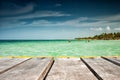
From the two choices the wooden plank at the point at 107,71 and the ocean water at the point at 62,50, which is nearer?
the wooden plank at the point at 107,71

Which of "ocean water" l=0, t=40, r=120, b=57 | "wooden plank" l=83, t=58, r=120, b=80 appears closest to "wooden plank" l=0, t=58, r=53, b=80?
"wooden plank" l=83, t=58, r=120, b=80

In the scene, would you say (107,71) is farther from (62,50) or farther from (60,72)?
(62,50)

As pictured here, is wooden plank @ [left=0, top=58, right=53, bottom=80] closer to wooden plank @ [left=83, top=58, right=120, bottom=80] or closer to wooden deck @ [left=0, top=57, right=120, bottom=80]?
wooden deck @ [left=0, top=57, right=120, bottom=80]

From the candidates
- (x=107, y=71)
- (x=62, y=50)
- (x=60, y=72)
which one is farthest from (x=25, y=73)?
(x=62, y=50)

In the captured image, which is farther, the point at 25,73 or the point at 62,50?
the point at 62,50

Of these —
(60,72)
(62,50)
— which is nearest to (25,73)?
(60,72)

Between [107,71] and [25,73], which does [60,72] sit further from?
[107,71]

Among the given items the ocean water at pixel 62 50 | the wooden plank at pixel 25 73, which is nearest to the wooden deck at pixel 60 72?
the wooden plank at pixel 25 73

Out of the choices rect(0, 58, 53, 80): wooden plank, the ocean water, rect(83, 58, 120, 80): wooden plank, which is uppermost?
rect(0, 58, 53, 80): wooden plank

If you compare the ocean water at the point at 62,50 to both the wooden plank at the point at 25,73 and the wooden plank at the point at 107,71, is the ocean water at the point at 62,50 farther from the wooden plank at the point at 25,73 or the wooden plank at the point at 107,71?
the wooden plank at the point at 25,73

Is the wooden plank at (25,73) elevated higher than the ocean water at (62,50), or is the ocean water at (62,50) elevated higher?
the wooden plank at (25,73)

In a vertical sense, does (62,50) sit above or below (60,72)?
below

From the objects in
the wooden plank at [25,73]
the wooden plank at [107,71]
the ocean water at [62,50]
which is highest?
the wooden plank at [25,73]

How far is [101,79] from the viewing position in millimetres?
1111
